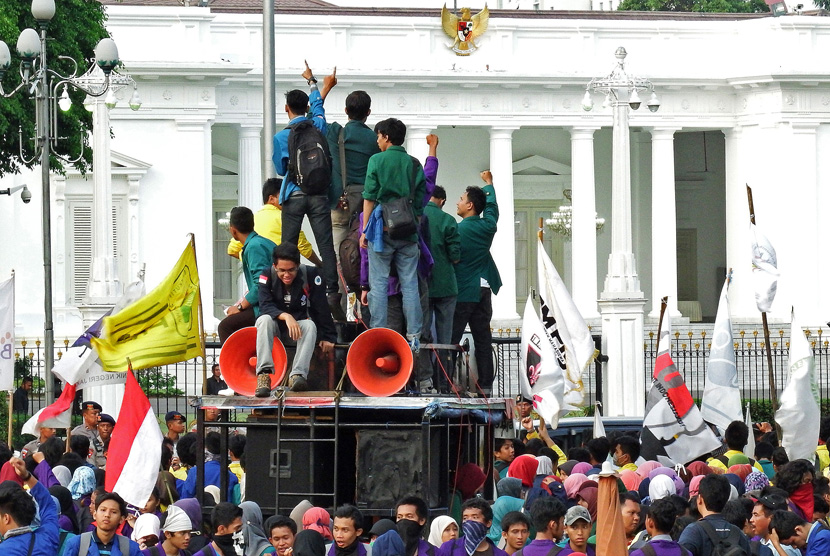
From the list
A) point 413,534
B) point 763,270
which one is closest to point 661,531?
point 413,534

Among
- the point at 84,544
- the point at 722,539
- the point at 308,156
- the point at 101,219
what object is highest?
the point at 101,219

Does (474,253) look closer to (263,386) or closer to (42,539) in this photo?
(263,386)

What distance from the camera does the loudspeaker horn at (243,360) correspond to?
39.4 ft

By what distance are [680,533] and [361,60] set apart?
103 feet

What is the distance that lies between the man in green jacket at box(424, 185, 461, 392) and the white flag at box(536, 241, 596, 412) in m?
3.37

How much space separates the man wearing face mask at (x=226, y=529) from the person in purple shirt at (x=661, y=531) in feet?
7.33

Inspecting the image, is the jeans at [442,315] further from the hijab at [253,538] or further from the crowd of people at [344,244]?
the hijab at [253,538]

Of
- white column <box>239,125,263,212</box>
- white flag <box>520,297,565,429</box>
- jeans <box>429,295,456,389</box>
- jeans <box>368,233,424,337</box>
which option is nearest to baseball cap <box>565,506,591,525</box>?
jeans <box>368,233,424,337</box>

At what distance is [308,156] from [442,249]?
4.77ft

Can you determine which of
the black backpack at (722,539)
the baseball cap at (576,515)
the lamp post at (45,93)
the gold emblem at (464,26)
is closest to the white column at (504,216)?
the gold emblem at (464,26)

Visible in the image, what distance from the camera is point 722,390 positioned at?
16.0 m

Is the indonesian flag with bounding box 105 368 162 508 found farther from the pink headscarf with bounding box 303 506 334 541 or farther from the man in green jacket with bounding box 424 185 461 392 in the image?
the man in green jacket with bounding box 424 185 461 392

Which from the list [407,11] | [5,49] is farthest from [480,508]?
[407,11]

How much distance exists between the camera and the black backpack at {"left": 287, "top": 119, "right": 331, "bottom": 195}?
42.1 ft
